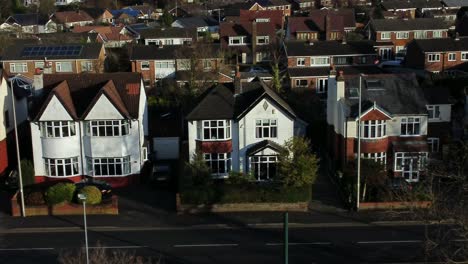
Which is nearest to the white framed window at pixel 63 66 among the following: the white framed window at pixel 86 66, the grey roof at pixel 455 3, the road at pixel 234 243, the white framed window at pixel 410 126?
the white framed window at pixel 86 66

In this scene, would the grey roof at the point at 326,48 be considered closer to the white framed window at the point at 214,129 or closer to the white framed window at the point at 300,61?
the white framed window at the point at 300,61

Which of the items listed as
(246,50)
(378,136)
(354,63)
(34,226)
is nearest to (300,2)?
(246,50)

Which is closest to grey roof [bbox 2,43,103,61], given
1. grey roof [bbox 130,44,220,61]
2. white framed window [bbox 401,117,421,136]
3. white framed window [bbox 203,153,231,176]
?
grey roof [bbox 130,44,220,61]

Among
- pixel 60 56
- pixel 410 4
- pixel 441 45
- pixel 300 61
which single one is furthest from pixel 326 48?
pixel 410 4

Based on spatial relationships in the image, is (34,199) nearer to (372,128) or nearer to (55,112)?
(55,112)

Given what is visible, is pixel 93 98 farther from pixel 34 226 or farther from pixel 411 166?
pixel 411 166

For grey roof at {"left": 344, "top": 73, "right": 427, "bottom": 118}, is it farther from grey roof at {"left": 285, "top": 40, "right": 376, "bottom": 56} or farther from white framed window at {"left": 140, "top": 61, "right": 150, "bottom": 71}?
white framed window at {"left": 140, "top": 61, "right": 150, "bottom": 71}
